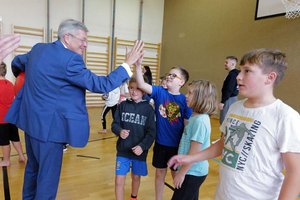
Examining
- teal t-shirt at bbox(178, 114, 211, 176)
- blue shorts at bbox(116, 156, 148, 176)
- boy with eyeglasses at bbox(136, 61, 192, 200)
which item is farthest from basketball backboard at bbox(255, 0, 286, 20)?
blue shorts at bbox(116, 156, 148, 176)

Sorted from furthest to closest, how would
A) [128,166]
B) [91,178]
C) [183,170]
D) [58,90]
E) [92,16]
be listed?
1. [92,16]
2. [91,178]
3. [128,166]
4. [58,90]
5. [183,170]

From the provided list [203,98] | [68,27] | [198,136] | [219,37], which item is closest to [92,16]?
[219,37]

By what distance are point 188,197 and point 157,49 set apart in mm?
8137

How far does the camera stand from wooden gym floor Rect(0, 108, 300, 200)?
104 inches

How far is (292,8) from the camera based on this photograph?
214 inches

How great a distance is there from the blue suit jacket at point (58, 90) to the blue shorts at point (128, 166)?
0.47 meters

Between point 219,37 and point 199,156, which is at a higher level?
point 219,37

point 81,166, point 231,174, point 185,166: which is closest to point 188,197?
point 185,166

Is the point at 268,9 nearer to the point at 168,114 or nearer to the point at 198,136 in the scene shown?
the point at 168,114

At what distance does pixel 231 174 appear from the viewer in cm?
124

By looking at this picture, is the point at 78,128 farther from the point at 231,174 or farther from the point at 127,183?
the point at 127,183

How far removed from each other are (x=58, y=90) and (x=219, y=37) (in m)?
6.58

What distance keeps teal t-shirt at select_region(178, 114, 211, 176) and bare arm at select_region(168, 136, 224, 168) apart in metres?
0.25

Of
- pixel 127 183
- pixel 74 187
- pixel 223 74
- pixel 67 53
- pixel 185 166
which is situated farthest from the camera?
pixel 223 74
